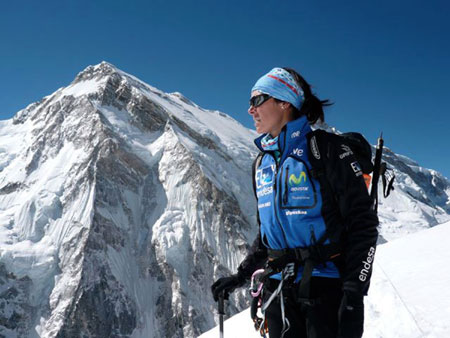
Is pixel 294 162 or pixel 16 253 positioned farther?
pixel 16 253

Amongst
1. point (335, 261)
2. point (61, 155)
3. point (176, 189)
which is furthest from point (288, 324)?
point (61, 155)

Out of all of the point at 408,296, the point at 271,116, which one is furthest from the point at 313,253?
the point at 408,296

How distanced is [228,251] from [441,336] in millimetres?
69827

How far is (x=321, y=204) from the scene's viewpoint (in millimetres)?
2850

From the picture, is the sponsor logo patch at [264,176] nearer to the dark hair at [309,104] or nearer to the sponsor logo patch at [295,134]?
the sponsor logo patch at [295,134]

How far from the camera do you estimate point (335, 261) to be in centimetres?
286

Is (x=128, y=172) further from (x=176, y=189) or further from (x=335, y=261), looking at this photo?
(x=335, y=261)

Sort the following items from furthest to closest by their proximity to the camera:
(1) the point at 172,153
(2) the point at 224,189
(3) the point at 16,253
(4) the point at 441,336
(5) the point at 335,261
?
(1) the point at 172,153 → (2) the point at 224,189 → (3) the point at 16,253 → (4) the point at 441,336 → (5) the point at 335,261

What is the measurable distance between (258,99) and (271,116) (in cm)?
20

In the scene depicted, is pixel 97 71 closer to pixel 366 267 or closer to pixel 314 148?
pixel 314 148

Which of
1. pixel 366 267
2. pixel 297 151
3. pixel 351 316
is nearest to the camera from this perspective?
pixel 351 316

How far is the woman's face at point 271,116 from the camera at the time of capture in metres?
3.44

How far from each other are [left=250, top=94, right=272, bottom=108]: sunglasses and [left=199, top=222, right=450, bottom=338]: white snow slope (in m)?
3.49

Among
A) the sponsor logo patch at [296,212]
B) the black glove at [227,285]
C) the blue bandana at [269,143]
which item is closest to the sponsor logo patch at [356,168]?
the sponsor logo patch at [296,212]
